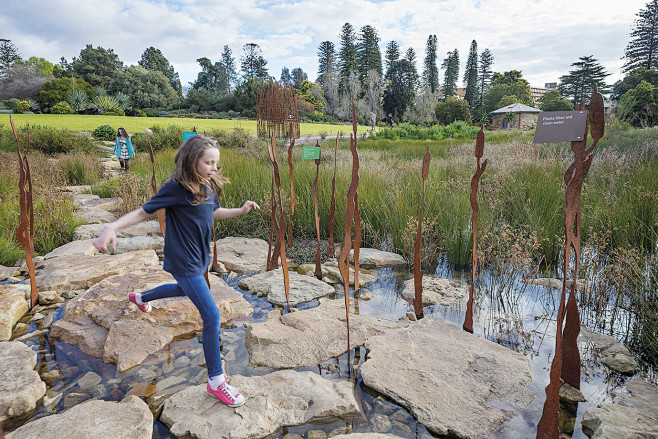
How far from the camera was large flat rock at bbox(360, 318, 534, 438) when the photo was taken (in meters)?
1.51

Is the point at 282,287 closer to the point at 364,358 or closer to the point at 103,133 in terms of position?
the point at 364,358

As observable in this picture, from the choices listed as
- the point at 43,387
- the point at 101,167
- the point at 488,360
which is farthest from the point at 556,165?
the point at 101,167

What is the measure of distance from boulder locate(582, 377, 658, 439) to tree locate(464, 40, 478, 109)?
46.7 meters

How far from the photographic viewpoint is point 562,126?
1.56m

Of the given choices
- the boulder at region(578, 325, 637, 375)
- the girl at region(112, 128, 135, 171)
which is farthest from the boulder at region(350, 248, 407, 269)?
the girl at region(112, 128, 135, 171)

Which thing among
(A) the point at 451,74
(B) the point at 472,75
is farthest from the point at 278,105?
(A) the point at 451,74

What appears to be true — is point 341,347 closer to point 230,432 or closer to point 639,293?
point 230,432

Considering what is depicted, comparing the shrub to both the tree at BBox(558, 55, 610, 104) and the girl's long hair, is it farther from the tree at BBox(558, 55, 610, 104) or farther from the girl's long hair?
the tree at BBox(558, 55, 610, 104)

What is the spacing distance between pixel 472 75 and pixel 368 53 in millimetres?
14501

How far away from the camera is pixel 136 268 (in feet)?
10.1

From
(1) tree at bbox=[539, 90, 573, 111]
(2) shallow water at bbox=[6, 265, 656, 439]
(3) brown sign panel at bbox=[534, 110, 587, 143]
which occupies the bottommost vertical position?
(2) shallow water at bbox=[6, 265, 656, 439]

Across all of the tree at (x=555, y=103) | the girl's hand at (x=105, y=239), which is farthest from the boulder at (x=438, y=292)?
the tree at (x=555, y=103)

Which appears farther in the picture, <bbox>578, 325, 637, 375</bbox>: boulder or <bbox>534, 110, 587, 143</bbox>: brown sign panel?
<bbox>578, 325, 637, 375</bbox>: boulder

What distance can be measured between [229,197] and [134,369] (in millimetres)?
2888
